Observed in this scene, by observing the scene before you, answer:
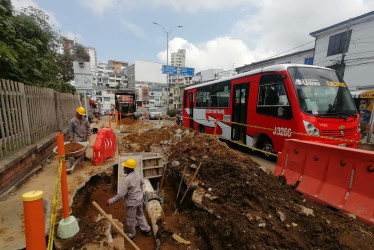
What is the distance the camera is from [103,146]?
222 inches

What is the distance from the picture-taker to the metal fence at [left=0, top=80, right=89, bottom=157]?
12.2 feet

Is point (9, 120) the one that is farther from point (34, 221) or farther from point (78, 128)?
point (34, 221)

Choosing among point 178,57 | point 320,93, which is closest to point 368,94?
point 320,93

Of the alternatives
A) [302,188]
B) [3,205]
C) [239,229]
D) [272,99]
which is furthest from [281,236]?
[272,99]

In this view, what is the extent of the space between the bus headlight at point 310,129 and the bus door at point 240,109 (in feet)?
8.10

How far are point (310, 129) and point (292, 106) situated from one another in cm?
79

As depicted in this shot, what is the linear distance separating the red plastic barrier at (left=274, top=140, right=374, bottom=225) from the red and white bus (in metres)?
1.27

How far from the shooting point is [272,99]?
590 cm

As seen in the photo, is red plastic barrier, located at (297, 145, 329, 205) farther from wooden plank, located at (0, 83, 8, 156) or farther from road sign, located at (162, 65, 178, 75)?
road sign, located at (162, 65, 178, 75)

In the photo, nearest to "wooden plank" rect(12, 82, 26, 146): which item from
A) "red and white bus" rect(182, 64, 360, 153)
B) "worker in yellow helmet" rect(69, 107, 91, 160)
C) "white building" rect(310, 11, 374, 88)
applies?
"worker in yellow helmet" rect(69, 107, 91, 160)

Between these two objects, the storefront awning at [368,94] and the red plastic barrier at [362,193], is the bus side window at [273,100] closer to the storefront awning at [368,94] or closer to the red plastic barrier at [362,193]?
the red plastic barrier at [362,193]

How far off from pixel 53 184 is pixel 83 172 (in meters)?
0.84

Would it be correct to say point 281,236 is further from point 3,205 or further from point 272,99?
point 272,99

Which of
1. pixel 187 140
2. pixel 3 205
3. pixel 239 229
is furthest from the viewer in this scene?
→ pixel 187 140
